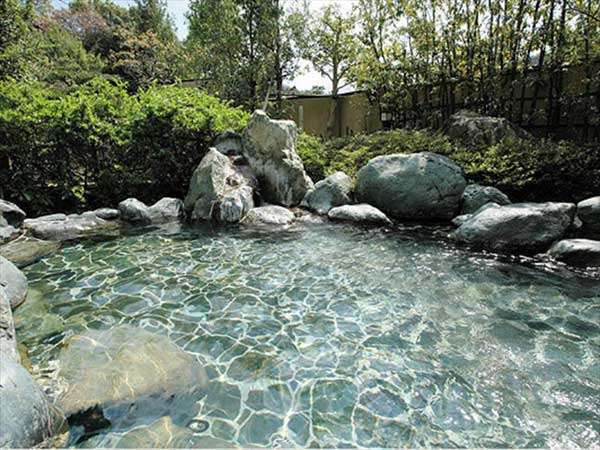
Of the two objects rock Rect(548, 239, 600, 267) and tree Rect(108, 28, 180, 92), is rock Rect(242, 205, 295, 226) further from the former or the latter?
tree Rect(108, 28, 180, 92)

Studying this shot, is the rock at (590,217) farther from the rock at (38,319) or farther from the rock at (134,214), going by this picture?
the rock at (134,214)

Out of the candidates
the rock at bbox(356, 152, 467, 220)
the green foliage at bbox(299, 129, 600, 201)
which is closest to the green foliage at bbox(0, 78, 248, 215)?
the green foliage at bbox(299, 129, 600, 201)

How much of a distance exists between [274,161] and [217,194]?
5.63ft

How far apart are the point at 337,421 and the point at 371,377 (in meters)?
0.57

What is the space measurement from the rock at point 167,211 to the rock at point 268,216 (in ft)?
5.09

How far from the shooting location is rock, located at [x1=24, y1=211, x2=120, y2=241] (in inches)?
266

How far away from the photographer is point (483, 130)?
9867 mm

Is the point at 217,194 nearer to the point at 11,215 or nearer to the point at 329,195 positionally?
the point at 329,195

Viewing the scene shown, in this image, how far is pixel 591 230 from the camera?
601 cm

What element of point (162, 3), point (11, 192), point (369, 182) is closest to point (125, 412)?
point (369, 182)

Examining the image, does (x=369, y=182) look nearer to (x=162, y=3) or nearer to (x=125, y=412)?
(x=125, y=412)

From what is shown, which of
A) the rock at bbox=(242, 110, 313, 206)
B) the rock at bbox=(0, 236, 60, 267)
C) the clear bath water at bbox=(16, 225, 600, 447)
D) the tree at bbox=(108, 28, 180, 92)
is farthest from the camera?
the tree at bbox=(108, 28, 180, 92)

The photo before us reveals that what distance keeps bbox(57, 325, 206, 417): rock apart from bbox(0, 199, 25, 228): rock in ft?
15.5

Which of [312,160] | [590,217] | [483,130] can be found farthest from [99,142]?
[590,217]
